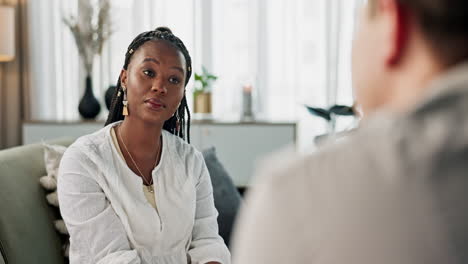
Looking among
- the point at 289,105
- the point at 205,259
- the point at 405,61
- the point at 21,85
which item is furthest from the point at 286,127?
the point at 405,61

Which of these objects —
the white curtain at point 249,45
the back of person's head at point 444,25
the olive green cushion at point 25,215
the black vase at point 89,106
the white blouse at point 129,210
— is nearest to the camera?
the back of person's head at point 444,25

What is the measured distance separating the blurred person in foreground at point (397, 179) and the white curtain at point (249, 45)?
3948mm

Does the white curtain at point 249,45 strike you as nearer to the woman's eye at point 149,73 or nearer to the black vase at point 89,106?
the black vase at point 89,106

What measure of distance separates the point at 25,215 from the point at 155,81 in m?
0.52

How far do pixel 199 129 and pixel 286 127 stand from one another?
55cm

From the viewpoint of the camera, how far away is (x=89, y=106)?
427 cm

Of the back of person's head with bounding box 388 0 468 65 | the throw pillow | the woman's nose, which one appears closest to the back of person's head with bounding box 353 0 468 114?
the back of person's head with bounding box 388 0 468 65

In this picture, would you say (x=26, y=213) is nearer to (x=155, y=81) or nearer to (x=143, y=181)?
(x=143, y=181)

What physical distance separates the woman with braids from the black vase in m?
2.40

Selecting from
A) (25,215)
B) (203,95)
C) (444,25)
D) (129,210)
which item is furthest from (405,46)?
(203,95)

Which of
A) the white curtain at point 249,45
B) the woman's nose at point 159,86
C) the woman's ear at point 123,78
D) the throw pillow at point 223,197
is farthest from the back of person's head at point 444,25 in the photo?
the white curtain at point 249,45

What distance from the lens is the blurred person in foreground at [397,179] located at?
1.36 ft

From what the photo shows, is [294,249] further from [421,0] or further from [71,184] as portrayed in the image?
[71,184]

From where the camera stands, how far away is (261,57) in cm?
448
